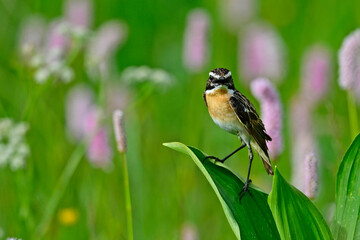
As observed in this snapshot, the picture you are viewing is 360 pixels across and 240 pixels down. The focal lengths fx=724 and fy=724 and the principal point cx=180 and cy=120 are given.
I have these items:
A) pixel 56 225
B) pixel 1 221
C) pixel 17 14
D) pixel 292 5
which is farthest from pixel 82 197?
pixel 292 5

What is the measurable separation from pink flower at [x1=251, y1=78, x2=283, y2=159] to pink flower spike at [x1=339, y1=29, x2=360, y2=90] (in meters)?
0.41

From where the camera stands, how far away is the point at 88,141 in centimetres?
376

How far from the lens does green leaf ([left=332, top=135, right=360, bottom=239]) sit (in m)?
2.28

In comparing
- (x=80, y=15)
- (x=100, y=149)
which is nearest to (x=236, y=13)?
(x=80, y=15)

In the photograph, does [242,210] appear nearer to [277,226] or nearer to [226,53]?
[277,226]

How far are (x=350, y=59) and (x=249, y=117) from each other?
616mm

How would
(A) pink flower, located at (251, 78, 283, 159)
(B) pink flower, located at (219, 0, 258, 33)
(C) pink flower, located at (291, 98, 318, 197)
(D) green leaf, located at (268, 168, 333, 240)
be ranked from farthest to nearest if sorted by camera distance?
(B) pink flower, located at (219, 0, 258, 33) → (A) pink flower, located at (251, 78, 283, 159) → (C) pink flower, located at (291, 98, 318, 197) → (D) green leaf, located at (268, 168, 333, 240)

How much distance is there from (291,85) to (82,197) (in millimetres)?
2735

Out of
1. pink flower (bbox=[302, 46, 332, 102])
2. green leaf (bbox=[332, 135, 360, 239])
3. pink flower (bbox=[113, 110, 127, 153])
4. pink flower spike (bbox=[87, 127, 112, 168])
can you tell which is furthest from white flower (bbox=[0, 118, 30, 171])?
pink flower (bbox=[302, 46, 332, 102])

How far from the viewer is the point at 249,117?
242cm

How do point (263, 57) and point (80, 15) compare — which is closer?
point (263, 57)

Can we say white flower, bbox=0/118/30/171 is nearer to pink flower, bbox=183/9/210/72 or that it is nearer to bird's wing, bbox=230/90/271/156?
pink flower, bbox=183/9/210/72

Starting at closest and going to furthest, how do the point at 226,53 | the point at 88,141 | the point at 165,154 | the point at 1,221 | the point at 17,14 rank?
1. the point at 88,141
2. the point at 1,221
3. the point at 165,154
4. the point at 226,53
5. the point at 17,14

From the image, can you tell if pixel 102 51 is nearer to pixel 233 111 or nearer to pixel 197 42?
pixel 197 42
